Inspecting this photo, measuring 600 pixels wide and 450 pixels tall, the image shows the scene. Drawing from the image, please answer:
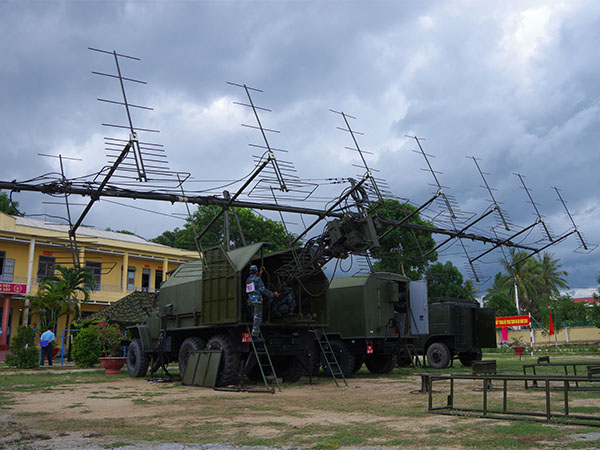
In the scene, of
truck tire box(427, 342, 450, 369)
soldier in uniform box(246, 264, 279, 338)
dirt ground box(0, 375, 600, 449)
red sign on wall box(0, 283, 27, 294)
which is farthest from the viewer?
red sign on wall box(0, 283, 27, 294)

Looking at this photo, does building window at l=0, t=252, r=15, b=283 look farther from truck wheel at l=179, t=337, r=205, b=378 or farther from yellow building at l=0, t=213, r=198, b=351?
truck wheel at l=179, t=337, r=205, b=378

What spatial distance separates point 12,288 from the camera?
32219 mm

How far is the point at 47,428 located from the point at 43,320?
2128 cm

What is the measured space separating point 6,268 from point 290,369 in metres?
26.3

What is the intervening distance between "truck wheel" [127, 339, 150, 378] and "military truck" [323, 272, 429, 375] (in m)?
5.18

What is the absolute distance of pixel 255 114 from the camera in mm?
14766

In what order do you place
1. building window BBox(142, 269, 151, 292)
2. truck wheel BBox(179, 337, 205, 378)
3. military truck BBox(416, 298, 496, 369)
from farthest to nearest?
building window BBox(142, 269, 151, 292)
military truck BBox(416, 298, 496, 369)
truck wheel BBox(179, 337, 205, 378)

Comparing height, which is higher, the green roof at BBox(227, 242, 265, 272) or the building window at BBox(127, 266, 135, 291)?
the building window at BBox(127, 266, 135, 291)

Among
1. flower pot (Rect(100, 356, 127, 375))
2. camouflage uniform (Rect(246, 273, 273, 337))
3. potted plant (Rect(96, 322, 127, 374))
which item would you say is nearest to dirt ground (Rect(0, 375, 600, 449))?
camouflage uniform (Rect(246, 273, 273, 337))

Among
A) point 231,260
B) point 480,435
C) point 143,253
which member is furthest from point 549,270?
point 480,435

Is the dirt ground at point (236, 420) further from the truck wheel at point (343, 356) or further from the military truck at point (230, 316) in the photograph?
the truck wheel at point (343, 356)

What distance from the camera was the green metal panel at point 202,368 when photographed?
1234 centimetres

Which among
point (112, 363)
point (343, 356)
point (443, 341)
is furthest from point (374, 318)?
point (112, 363)

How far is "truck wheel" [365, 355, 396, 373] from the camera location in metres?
16.8
